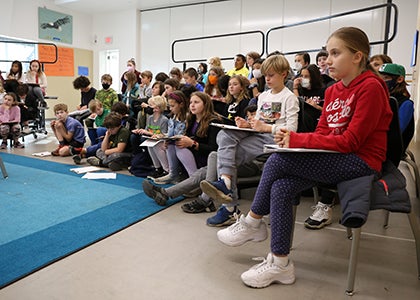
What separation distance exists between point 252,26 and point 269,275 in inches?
289

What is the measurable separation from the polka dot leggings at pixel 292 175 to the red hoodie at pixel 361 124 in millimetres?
44

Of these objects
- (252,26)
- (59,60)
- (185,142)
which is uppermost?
(252,26)

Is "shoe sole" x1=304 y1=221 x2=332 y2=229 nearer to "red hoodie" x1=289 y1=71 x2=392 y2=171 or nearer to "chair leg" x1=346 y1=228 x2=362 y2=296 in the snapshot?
"chair leg" x1=346 y1=228 x2=362 y2=296

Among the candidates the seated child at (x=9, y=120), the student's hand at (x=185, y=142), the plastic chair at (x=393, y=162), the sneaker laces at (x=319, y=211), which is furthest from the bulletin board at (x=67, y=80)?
the plastic chair at (x=393, y=162)

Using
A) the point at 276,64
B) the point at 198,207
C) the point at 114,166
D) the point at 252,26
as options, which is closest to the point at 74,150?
the point at 114,166

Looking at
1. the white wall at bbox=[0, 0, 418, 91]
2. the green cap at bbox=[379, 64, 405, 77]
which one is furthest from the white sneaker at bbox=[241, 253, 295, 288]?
the white wall at bbox=[0, 0, 418, 91]

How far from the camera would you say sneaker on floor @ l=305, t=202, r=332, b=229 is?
2107 mm

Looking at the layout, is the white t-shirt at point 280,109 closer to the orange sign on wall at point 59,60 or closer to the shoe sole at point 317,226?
the shoe sole at point 317,226

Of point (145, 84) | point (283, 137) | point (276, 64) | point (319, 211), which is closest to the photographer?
point (283, 137)

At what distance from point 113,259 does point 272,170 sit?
86 cm

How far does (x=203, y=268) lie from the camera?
5.26 feet

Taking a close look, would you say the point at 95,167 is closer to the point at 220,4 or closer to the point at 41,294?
the point at 41,294

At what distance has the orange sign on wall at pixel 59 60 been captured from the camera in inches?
353

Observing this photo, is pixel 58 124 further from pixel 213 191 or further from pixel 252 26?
pixel 252 26
